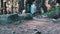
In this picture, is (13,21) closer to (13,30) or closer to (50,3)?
(13,30)

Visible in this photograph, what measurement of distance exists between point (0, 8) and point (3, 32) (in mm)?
9014

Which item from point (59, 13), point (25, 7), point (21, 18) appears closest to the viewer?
point (21, 18)

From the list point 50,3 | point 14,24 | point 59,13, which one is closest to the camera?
point 14,24

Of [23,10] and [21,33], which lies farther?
[23,10]

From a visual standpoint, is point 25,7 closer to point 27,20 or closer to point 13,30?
point 27,20

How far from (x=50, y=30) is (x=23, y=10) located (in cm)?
708

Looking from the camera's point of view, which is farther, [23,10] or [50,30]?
[23,10]

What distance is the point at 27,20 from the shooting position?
8.67 metres

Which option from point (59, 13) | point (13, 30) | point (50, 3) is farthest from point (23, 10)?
point (13, 30)

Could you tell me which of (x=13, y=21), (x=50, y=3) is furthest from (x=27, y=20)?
(x=50, y=3)

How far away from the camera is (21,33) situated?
6531mm

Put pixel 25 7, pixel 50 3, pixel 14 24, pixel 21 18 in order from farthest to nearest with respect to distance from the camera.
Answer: pixel 50 3 → pixel 25 7 → pixel 21 18 → pixel 14 24

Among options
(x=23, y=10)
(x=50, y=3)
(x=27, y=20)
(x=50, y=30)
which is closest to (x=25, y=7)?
(x=23, y=10)

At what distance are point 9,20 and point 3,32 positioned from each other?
1215 mm
